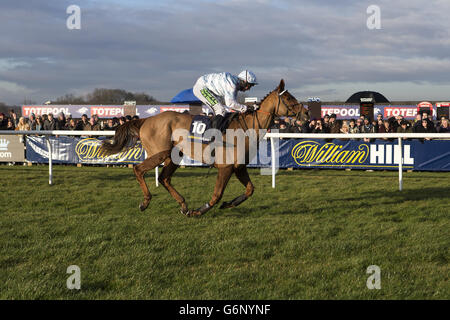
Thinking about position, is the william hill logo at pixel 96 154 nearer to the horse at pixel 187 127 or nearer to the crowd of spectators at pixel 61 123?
the crowd of spectators at pixel 61 123

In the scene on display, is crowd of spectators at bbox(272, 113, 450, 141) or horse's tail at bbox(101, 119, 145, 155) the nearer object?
horse's tail at bbox(101, 119, 145, 155)

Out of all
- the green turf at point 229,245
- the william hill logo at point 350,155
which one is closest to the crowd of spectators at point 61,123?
the william hill logo at point 350,155

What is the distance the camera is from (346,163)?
13.6 meters

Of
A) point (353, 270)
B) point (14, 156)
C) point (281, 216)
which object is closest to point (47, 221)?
point (281, 216)

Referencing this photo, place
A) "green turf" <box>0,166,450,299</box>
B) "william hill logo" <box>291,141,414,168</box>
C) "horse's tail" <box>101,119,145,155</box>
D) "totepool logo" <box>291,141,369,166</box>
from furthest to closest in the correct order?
"totepool logo" <box>291,141,369,166</box>
"william hill logo" <box>291,141,414,168</box>
"horse's tail" <box>101,119,145,155</box>
"green turf" <box>0,166,450,299</box>

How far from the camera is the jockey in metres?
6.96

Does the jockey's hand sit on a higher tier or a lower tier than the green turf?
higher

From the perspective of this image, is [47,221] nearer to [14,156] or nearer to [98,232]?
[98,232]

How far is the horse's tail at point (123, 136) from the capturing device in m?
7.63

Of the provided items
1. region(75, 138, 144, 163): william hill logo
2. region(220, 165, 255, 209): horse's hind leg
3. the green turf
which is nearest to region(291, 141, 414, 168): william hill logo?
the green turf

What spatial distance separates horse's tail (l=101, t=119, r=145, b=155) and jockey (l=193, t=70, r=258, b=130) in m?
1.10

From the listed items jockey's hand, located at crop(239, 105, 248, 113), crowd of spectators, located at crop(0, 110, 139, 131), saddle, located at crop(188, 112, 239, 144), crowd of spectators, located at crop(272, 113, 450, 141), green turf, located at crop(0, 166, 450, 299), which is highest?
crowd of spectators, located at crop(0, 110, 139, 131)

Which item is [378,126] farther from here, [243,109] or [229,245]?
[229,245]

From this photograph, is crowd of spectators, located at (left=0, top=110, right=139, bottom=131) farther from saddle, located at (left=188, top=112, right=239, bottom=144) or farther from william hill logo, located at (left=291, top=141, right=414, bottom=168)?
saddle, located at (left=188, top=112, right=239, bottom=144)
